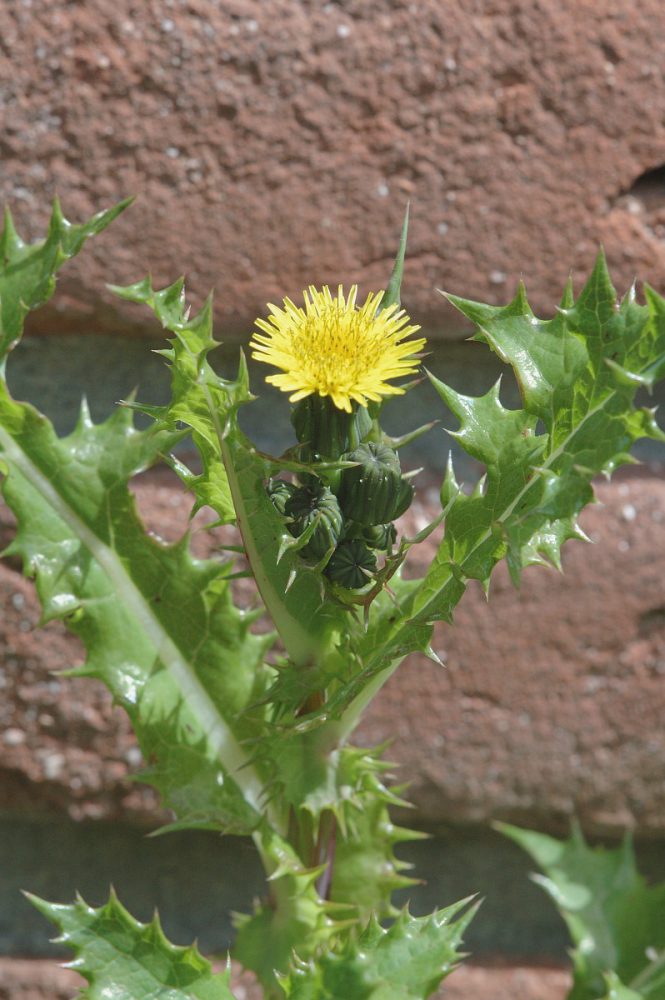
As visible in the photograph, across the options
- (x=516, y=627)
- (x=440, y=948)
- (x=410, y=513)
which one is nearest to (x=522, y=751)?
(x=516, y=627)

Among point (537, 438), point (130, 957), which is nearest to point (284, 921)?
point (130, 957)

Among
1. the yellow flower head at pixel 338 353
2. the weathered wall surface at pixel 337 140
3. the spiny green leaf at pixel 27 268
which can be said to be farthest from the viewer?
the weathered wall surface at pixel 337 140

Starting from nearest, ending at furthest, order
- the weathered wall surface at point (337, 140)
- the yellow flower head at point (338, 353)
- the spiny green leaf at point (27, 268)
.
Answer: the yellow flower head at point (338, 353) < the spiny green leaf at point (27, 268) < the weathered wall surface at point (337, 140)

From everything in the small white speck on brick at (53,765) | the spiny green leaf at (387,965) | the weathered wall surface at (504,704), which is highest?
the spiny green leaf at (387,965)

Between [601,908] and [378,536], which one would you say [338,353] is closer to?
[378,536]

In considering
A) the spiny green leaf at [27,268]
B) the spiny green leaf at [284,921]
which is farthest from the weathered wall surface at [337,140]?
the spiny green leaf at [284,921]

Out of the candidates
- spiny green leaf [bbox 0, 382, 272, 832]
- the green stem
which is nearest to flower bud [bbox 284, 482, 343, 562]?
spiny green leaf [bbox 0, 382, 272, 832]

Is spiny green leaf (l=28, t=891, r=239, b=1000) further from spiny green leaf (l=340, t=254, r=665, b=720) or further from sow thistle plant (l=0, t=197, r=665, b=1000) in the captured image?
spiny green leaf (l=340, t=254, r=665, b=720)

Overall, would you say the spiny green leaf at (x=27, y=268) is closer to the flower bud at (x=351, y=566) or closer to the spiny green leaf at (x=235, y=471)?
the spiny green leaf at (x=235, y=471)
